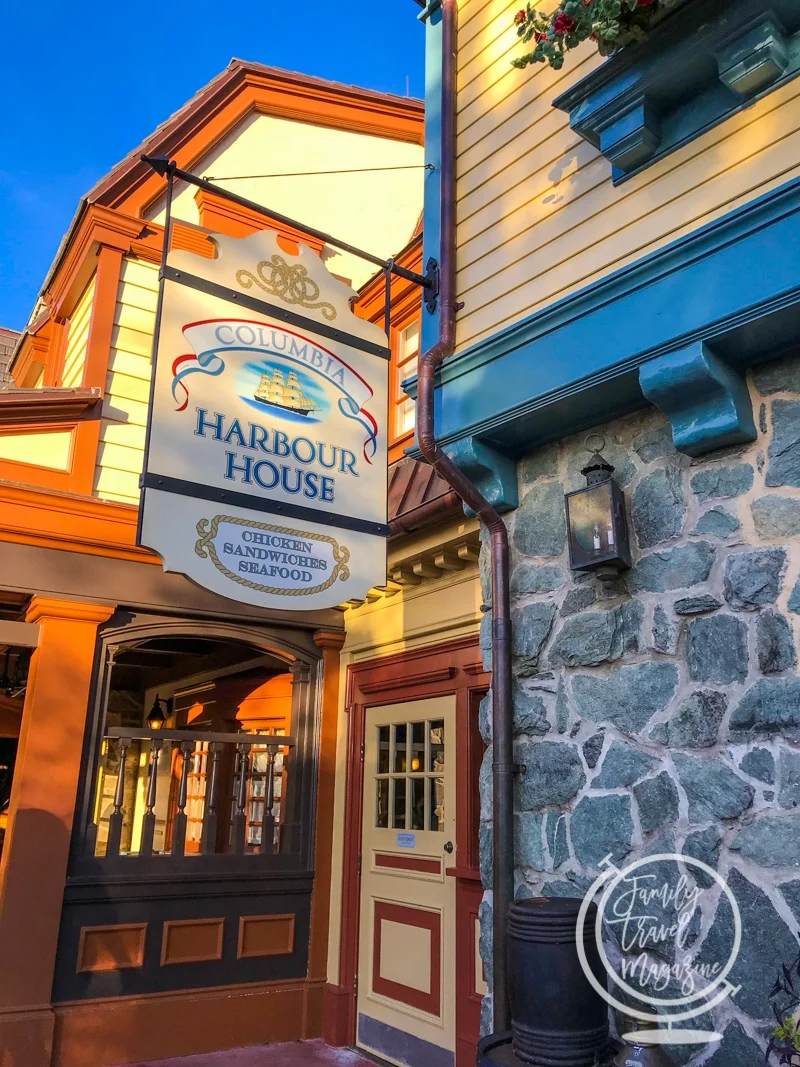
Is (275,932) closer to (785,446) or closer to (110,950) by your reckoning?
(110,950)

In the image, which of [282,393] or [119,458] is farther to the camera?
[119,458]

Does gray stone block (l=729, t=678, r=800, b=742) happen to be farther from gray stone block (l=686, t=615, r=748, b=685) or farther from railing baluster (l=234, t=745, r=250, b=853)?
railing baluster (l=234, t=745, r=250, b=853)

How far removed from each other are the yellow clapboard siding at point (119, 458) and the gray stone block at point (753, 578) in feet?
15.2

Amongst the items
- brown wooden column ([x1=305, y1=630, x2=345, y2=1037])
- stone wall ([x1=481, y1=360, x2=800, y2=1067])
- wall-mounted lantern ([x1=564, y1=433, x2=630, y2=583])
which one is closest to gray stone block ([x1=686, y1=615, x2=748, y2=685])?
stone wall ([x1=481, y1=360, x2=800, y2=1067])

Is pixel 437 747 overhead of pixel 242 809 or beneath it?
overhead

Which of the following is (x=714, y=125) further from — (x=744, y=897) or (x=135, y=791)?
(x=135, y=791)

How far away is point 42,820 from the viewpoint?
542cm

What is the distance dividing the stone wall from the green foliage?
1362mm

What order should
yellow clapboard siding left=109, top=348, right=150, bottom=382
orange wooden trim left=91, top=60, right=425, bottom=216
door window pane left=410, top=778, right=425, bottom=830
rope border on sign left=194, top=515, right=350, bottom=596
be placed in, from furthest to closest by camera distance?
orange wooden trim left=91, top=60, right=425, bottom=216 → yellow clapboard siding left=109, top=348, right=150, bottom=382 → door window pane left=410, top=778, right=425, bottom=830 → rope border on sign left=194, top=515, right=350, bottom=596

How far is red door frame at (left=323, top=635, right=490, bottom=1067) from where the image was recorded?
504 cm

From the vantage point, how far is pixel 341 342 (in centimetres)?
434

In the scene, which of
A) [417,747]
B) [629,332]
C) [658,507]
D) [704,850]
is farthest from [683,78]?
[417,747]

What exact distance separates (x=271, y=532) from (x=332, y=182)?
16.7 feet

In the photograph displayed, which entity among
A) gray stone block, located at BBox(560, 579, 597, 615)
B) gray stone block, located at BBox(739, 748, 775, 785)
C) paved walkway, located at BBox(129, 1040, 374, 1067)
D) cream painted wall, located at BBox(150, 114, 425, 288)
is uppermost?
cream painted wall, located at BBox(150, 114, 425, 288)
